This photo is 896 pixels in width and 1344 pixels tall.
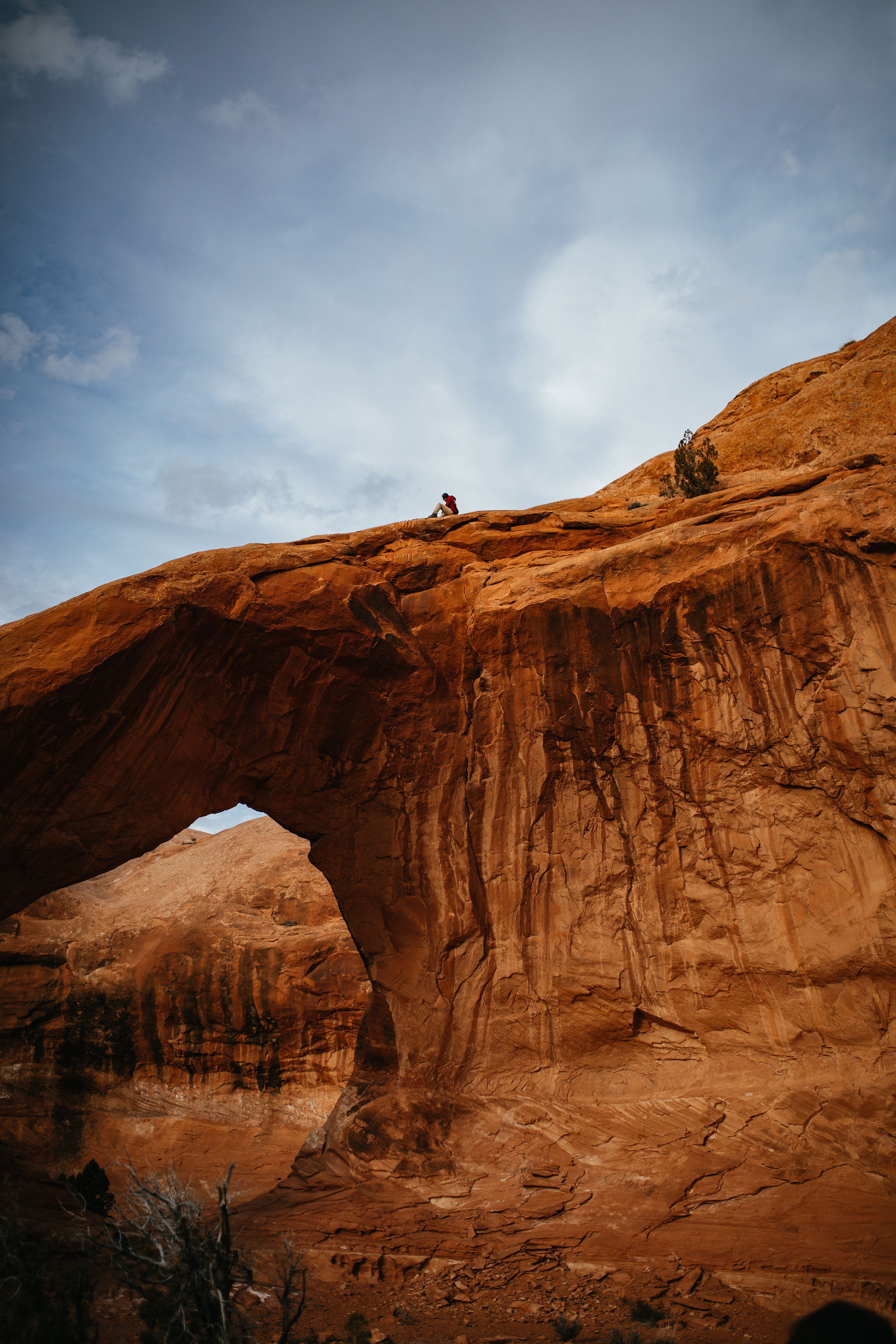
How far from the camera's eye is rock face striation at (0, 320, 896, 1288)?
436 inches

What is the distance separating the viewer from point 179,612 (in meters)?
13.3

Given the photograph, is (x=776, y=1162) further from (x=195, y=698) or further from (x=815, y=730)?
(x=195, y=698)

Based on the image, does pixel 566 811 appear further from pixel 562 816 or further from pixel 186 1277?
pixel 186 1277

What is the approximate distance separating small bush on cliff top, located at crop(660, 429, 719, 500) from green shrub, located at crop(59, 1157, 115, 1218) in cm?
1811

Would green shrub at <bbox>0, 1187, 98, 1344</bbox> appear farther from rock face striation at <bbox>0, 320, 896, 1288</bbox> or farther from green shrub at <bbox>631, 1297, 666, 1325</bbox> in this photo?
green shrub at <bbox>631, 1297, 666, 1325</bbox>

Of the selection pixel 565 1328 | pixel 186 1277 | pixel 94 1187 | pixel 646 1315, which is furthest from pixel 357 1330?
pixel 94 1187

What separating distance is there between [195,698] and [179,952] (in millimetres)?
12432

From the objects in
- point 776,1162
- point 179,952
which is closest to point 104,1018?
point 179,952

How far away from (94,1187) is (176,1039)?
30.2 ft

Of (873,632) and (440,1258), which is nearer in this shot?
(440,1258)

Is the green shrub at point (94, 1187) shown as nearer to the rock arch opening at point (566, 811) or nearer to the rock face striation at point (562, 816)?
the rock face striation at point (562, 816)

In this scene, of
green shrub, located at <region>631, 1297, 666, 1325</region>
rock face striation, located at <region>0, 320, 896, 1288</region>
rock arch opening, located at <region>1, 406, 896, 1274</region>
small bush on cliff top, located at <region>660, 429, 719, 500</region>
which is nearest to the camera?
green shrub, located at <region>631, 1297, 666, 1325</region>

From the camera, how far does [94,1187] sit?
13.5 m

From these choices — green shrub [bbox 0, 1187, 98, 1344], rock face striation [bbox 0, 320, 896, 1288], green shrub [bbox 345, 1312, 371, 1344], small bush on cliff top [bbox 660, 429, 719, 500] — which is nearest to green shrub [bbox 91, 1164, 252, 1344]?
green shrub [bbox 0, 1187, 98, 1344]
